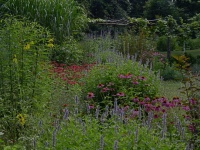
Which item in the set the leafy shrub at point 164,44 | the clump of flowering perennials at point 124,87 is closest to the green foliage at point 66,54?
the clump of flowering perennials at point 124,87

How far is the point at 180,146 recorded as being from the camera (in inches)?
139

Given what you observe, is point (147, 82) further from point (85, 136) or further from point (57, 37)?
point (57, 37)

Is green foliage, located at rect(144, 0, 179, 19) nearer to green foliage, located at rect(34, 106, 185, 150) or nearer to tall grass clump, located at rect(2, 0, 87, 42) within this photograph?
tall grass clump, located at rect(2, 0, 87, 42)

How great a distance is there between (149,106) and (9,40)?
184 cm

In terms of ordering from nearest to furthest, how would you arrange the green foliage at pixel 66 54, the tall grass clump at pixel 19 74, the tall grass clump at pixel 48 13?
the tall grass clump at pixel 19 74, the green foliage at pixel 66 54, the tall grass clump at pixel 48 13

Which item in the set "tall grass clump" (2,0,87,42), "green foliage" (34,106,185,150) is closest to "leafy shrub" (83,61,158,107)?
"green foliage" (34,106,185,150)

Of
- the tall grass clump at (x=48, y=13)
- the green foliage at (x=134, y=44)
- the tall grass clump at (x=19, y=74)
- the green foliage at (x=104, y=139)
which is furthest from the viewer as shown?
the green foliage at (x=134, y=44)

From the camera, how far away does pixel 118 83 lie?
6.67 m

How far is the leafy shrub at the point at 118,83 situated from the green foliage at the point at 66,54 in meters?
3.46

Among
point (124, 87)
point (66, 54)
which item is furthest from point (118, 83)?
point (66, 54)

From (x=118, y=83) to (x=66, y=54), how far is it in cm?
405

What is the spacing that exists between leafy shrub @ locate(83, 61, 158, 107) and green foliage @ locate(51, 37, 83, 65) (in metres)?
Answer: 3.46

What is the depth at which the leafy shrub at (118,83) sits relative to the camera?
650 cm

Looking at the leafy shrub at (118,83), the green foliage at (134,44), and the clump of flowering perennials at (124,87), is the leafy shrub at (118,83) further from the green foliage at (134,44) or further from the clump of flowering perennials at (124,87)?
the green foliage at (134,44)
